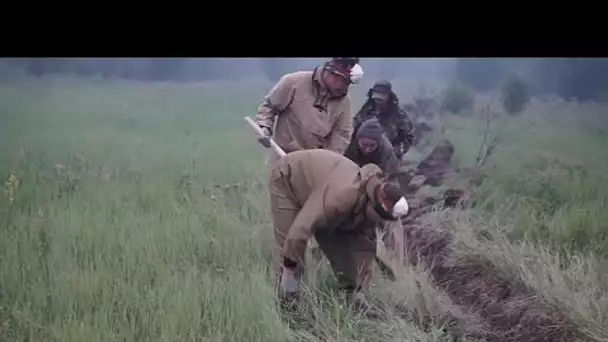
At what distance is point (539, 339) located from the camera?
Answer: 187 cm

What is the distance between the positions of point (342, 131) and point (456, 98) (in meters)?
0.35

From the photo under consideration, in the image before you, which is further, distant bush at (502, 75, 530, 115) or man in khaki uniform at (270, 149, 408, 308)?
distant bush at (502, 75, 530, 115)

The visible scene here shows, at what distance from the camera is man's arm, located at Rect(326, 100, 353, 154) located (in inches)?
77.0

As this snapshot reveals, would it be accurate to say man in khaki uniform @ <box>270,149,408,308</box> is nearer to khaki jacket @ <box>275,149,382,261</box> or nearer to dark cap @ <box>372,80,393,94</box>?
khaki jacket @ <box>275,149,382,261</box>

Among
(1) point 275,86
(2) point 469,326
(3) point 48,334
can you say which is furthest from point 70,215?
(2) point 469,326

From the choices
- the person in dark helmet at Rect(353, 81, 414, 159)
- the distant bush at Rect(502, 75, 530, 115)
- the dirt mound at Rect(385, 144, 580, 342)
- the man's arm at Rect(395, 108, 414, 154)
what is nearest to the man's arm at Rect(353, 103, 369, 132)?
the person in dark helmet at Rect(353, 81, 414, 159)

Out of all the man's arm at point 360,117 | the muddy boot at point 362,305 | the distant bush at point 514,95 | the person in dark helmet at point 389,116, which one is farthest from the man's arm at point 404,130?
the muddy boot at point 362,305

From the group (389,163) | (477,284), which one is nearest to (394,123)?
(389,163)

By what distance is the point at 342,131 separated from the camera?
1.97 meters

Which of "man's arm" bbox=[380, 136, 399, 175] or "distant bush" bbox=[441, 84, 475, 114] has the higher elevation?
"distant bush" bbox=[441, 84, 475, 114]

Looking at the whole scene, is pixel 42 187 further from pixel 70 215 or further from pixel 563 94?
pixel 563 94

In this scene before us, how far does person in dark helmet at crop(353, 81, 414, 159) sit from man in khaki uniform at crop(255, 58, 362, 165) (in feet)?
0.16
